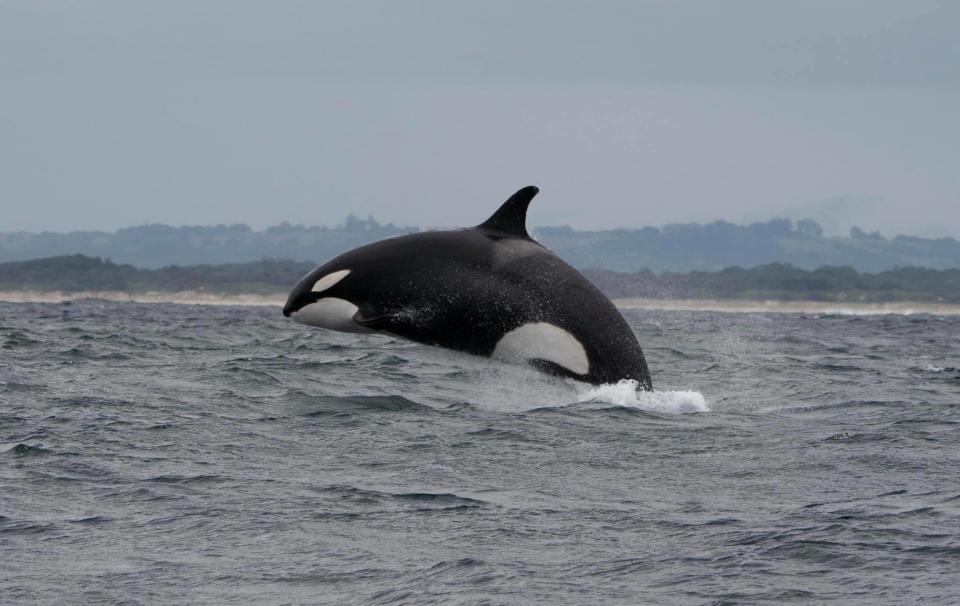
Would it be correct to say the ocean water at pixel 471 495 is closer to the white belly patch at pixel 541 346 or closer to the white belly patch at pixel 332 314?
the white belly patch at pixel 541 346

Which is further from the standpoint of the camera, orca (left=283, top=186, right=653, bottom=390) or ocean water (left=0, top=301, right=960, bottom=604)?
orca (left=283, top=186, right=653, bottom=390)

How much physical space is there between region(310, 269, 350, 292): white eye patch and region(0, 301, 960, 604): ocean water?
128 cm

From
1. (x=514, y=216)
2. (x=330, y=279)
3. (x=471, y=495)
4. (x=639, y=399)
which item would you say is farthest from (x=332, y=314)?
(x=639, y=399)

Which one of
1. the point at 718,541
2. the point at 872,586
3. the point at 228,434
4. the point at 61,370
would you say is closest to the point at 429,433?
the point at 228,434

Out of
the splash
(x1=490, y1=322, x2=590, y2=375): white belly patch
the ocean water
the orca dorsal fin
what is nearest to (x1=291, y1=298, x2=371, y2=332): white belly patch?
the ocean water

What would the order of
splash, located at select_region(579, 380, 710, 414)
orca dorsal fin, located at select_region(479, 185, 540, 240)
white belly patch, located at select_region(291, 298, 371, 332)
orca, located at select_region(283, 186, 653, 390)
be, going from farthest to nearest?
splash, located at select_region(579, 380, 710, 414), orca dorsal fin, located at select_region(479, 185, 540, 240), white belly patch, located at select_region(291, 298, 371, 332), orca, located at select_region(283, 186, 653, 390)

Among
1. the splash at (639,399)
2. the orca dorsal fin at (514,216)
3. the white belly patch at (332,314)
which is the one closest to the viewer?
the white belly patch at (332,314)

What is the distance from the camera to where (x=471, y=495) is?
10.4m

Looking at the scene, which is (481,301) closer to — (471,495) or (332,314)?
(332,314)

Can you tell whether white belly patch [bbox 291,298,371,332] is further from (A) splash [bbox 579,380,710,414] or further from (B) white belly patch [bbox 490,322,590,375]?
(A) splash [bbox 579,380,710,414]

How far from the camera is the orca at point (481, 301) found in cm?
1089

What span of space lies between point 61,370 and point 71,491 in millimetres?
11315

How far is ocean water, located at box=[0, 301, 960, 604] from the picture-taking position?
8.01 m

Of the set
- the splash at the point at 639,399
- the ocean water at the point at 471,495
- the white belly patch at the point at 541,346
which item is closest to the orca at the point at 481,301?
the white belly patch at the point at 541,346
